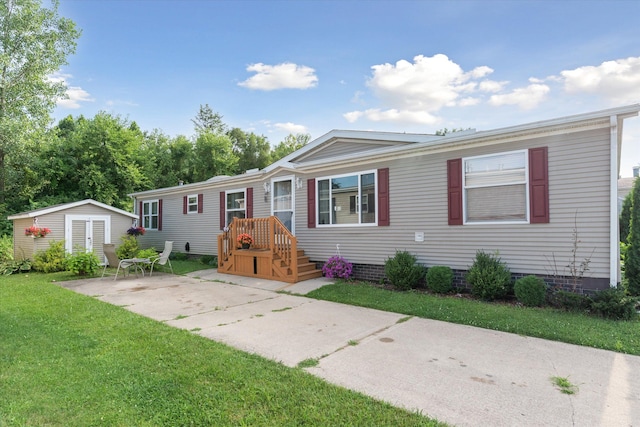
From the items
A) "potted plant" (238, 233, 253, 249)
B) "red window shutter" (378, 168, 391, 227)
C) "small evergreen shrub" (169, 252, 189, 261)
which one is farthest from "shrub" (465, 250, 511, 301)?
"small evergreen shrub" (169, 252, 189, 261)

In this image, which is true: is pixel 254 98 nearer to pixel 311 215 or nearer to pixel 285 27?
pixel 285 27

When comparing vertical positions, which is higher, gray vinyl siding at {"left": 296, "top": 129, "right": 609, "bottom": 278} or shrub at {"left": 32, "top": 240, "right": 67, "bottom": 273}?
gray vinyl siding at {"left": 296, "top": 129, "right": 609, "bottom": 278}

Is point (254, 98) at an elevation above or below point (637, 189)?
above

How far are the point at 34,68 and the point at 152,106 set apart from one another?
4905 mm

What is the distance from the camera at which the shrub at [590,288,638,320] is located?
464cm

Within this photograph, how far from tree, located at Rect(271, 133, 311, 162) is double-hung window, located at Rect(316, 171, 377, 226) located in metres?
22.2

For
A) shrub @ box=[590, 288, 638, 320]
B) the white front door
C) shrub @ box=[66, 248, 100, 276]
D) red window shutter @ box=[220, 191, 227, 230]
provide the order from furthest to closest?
red window shutter @ box=[220, 191, 227, 230] < the white front door < shrub @ box=[66, 248, 100, 276] < shrub @ box=[590, 288, 638, 320]

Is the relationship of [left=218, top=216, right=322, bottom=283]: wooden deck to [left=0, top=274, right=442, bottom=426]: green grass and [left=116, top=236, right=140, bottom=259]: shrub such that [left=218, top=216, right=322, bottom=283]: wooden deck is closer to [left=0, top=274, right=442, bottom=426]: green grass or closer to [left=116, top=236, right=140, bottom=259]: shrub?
[left=116, top=236, right=140, bottom=259]: shrub

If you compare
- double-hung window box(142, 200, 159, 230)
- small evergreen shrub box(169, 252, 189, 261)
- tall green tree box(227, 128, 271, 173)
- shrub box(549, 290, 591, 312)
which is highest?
tall green tree box(227, 128, 271, 173)

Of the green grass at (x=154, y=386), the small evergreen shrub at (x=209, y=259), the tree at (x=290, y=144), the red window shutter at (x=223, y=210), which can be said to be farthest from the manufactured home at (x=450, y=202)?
the tree at (x=290, y=144)

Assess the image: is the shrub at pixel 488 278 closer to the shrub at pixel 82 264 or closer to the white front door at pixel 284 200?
the white front door at pixel 284 200

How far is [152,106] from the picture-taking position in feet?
→ 58.9

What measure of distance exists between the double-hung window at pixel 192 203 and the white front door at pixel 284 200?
14.0 ft

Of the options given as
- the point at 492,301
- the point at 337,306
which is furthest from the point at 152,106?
the point at 492,301
